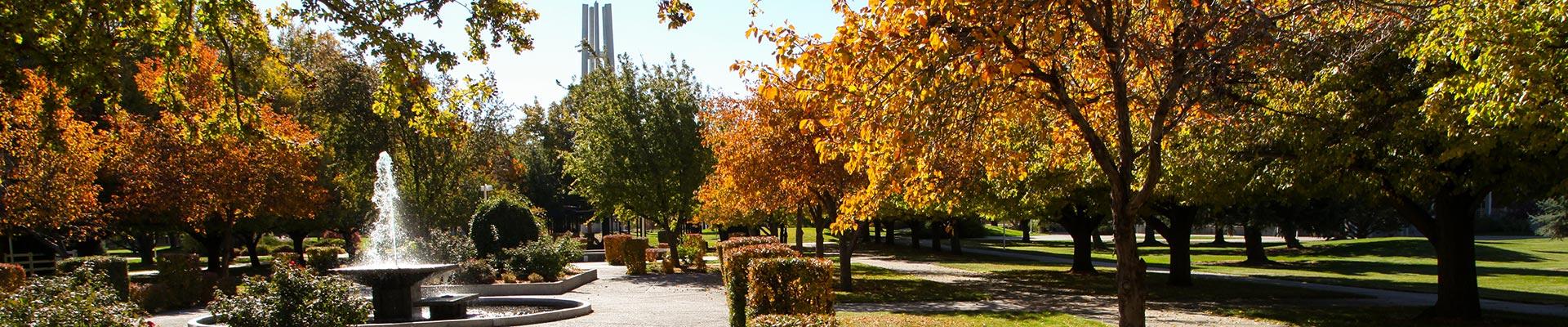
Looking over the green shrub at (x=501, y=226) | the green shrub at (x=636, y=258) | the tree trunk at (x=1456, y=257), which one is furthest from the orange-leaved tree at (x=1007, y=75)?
the green shrub at (x=636, y=258)

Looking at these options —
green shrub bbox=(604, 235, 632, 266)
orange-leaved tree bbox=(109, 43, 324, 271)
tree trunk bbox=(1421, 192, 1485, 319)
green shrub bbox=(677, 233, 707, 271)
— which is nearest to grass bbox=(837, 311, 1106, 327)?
tree trunk bbox=(1421, 192, 1485, 319)

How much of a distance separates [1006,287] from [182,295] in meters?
16.1

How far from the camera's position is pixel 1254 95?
512 inches

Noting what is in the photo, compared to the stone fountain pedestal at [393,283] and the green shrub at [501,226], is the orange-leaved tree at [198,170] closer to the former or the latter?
the green shrub at [501,226]

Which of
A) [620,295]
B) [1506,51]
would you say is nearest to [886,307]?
[620,295]

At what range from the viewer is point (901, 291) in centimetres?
2091

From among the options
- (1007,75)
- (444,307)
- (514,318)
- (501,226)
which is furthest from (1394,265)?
(1007,75)

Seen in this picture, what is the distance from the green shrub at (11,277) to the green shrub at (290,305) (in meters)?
6.82

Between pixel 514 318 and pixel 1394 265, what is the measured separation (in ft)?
103

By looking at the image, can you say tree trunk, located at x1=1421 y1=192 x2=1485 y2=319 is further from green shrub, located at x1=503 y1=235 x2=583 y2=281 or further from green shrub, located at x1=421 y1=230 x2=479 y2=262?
green shrub, located at x1=421 y1=230 x2=479 y2=262

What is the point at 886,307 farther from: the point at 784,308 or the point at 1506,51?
the point at 1506,51

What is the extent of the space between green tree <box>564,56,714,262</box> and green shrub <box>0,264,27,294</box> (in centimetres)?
1560

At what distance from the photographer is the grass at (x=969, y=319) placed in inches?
508

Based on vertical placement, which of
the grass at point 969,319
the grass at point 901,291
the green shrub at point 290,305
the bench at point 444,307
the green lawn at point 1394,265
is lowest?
the green lawn at point 1394,265
